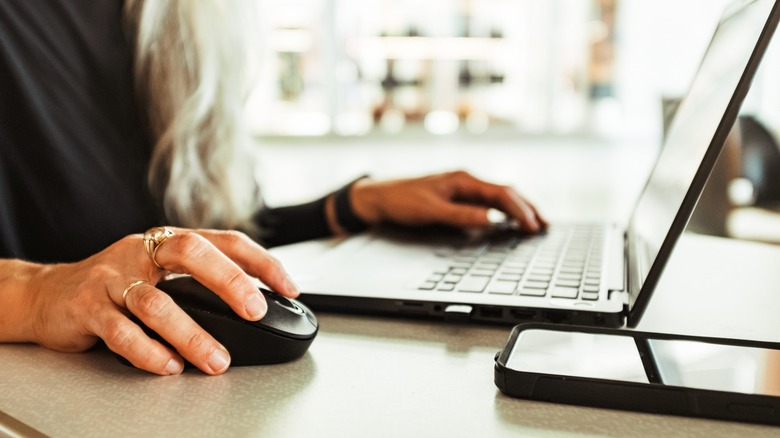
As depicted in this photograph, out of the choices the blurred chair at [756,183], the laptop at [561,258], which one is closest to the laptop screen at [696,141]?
the laptop at [561,258]

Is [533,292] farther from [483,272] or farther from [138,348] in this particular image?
[138,348]

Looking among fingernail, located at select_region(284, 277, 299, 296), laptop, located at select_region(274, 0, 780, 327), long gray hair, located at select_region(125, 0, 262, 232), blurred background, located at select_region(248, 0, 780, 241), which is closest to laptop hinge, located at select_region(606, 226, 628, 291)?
laptop, located at select_region(274, 0, 780, 327)

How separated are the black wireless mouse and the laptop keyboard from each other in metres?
0.17

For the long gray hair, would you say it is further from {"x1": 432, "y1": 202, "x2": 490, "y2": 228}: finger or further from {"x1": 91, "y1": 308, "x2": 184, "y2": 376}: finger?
{"x1": 91, "y1": 308, "x2": 184, "y2": 376}: finger

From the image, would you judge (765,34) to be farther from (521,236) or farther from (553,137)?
(553,137)

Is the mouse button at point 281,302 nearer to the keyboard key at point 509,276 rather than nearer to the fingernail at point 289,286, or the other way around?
the fingernail at point 289,286

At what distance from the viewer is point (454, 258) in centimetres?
74

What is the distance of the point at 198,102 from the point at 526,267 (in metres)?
0.58

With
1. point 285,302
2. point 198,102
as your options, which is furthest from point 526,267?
point 198,102

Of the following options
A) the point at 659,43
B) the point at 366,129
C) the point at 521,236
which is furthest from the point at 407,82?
the point at 521,236

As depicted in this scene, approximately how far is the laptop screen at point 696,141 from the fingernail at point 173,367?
33 centimetres

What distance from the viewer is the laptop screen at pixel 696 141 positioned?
0.45m

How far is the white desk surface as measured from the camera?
36 cm

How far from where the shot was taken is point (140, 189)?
919 mm
